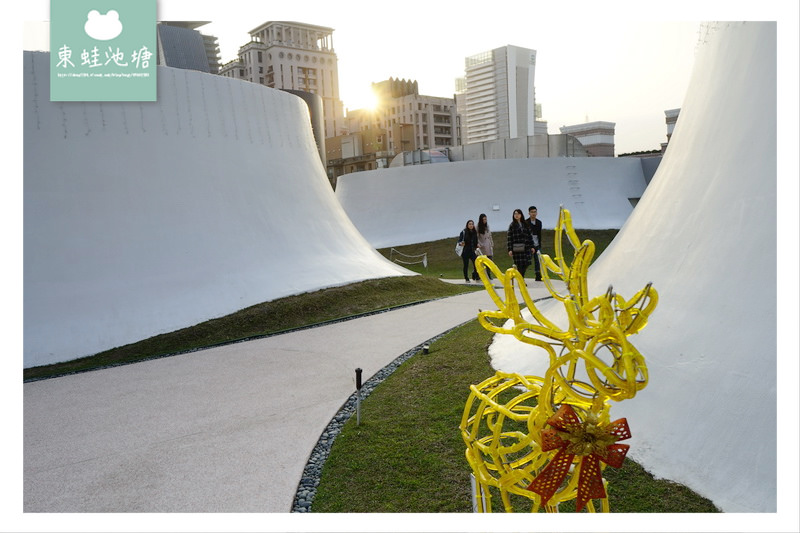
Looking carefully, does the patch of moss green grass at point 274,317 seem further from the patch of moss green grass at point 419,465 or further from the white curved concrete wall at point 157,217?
the patch of moss green grass at point 419,465

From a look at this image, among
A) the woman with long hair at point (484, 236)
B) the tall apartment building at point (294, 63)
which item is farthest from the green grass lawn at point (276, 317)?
the tall apartment building at point (294, 63)

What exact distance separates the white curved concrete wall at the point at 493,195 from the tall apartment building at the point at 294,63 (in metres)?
41.0

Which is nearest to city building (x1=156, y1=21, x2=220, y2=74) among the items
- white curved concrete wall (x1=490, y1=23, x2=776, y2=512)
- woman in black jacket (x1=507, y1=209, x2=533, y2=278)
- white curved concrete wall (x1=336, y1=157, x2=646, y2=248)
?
white curved concrete wall (x1=336, y1=157, x2=646, y2=248)

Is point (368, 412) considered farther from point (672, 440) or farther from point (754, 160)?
point (754, 160)

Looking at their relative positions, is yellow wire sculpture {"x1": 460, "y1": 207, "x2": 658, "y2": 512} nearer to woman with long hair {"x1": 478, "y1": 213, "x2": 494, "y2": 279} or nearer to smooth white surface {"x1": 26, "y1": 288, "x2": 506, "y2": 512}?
smooth white surface {"x1": 26, "y1": 288, "x2": 506, "y2": 512}

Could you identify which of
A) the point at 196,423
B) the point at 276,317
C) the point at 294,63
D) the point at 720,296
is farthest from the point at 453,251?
the point at 294,63

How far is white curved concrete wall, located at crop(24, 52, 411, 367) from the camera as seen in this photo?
8195 millimetres

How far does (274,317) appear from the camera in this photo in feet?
29.7

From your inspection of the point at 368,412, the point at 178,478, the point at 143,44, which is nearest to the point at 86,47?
the point at 143,44

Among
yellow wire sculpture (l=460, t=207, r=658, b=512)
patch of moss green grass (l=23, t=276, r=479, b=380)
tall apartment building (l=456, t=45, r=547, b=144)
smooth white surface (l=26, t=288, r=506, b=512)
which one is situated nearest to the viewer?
yellow wire sculpture (l=460, t=207, r=658, b=512)

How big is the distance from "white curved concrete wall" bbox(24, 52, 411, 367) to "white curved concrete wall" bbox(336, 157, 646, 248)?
10.6 meters

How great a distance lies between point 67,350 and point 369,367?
4.42 metres

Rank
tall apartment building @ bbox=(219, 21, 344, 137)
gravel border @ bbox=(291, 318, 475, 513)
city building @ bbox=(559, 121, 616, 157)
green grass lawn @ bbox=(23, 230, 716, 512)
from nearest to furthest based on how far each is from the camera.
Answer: green grass lawn @ bbox=(23, 230, 716, 512) < gravel border @ bbox=(291, 318, 475, 513) < city building @ bbox=(559, 121, 616, 157) < tall apartment building @ bbox=(219, 21, 344, 137)

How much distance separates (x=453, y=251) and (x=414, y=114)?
168 ft
